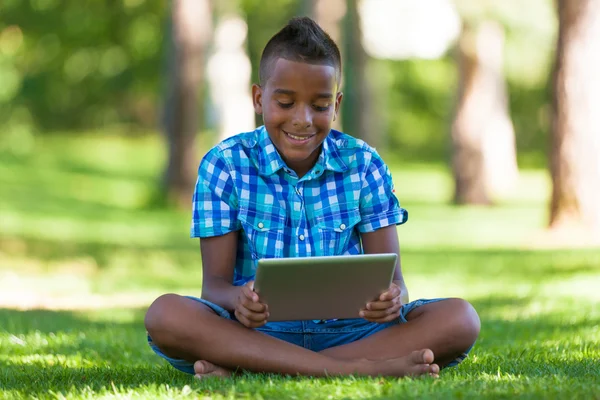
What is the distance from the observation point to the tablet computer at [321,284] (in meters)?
3.56

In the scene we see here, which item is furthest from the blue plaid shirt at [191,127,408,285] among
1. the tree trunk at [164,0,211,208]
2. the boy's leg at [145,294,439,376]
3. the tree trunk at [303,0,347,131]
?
the tree trunk at [164,0,211,208]

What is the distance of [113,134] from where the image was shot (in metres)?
36.7

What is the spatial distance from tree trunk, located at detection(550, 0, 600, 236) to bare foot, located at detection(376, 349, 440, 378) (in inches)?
308

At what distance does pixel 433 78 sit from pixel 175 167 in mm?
23840

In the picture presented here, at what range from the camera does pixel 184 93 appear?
1855 centimetres

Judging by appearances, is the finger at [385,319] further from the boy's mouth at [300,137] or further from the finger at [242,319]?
the boy's mouth at [300,137]

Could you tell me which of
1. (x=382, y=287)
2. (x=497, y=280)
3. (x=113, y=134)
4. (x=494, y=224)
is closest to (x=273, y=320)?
(x=382, y=287)

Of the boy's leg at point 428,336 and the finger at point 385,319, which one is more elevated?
the finger at point 385,319

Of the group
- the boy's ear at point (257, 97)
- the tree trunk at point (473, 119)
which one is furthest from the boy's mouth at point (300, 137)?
the tree trunk at point (473, 119)

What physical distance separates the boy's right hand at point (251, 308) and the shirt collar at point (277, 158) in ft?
2.09

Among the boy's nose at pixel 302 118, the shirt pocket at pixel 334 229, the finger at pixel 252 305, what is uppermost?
the boy's nose at pixel 302 118

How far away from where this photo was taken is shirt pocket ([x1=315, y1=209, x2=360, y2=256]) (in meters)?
4.18

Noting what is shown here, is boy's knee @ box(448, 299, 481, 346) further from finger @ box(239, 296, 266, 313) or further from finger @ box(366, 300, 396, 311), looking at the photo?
finger @ box(239, 296, 266, 313)

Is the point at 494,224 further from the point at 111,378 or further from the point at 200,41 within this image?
the point at 111,378
